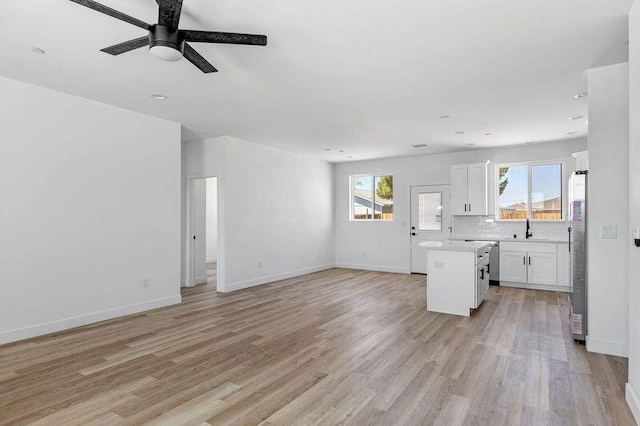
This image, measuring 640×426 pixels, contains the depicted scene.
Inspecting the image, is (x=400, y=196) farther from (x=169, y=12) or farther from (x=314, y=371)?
(x=169, y=12)

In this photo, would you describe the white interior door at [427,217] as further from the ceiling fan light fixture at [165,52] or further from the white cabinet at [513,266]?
the ceiling fan light fixture at [165,52]

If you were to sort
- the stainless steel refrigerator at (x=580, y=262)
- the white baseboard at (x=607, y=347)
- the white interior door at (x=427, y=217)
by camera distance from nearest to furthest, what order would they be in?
the white baseboard at (x=607, y=347) → the stainless steel refrigerator at (x=580, y=262) → the white interior door at (x=427, y=217)

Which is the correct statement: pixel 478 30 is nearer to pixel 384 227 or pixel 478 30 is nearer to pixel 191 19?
pixel 191 19

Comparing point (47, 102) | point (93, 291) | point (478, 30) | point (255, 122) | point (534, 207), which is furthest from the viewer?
point (534, 207)

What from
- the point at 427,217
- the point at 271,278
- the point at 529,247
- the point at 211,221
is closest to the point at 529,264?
the point at 529,247

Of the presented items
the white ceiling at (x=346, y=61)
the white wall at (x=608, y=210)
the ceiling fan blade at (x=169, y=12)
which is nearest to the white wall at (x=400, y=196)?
the white ceiling at (x=346, y=61)

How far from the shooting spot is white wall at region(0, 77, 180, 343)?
3811 millimetres

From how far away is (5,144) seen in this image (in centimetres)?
375

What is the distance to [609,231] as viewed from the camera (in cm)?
338

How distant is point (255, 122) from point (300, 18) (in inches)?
115

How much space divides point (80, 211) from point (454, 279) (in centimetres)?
485

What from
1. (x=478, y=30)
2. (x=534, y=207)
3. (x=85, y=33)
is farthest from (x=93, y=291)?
(x=534, y=207)

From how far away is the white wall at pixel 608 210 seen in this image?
334cm

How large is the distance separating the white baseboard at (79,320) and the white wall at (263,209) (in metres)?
1.25
